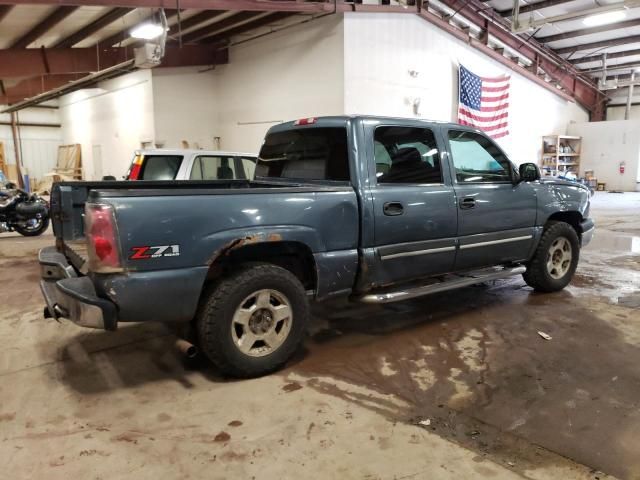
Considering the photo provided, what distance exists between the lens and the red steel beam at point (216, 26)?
11344mm

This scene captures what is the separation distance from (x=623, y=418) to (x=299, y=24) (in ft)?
34.7

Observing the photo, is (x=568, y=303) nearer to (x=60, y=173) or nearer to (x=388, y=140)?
(x=388, y=140)

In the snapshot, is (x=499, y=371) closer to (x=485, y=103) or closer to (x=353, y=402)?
(x=353, y=402)

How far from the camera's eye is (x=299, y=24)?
440 inches

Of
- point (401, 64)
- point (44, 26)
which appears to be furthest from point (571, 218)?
point (44, 26)

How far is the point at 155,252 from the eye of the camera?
276cm

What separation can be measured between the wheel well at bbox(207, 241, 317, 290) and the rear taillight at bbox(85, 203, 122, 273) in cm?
62

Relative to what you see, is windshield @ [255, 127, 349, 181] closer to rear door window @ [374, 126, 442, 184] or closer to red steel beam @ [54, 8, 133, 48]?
rear door window @ [374, 126, 442, 184]

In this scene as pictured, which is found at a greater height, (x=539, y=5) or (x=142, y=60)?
(x=539, y=5)

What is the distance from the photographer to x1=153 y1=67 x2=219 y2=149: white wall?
13281 mm

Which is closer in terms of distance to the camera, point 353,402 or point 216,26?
point 353,402

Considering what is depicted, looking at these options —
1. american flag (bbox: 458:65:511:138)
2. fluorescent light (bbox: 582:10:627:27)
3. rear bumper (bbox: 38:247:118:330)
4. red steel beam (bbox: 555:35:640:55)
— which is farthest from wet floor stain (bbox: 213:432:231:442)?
red steel beam (bbox: 555:35:640:55)

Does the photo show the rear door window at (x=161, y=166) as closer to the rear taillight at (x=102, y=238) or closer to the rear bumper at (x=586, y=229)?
the rear taillight at (x=102, y=238)

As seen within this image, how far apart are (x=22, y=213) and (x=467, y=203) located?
8.81 m
